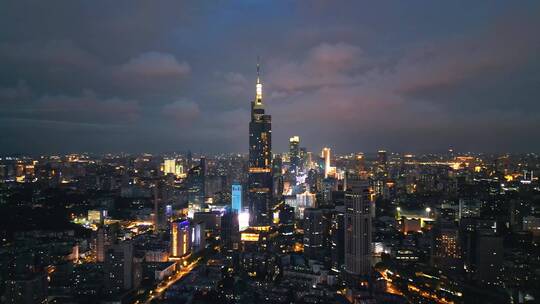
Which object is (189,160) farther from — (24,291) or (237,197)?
(24,291)

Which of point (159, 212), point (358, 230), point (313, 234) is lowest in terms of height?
point (313, 234)

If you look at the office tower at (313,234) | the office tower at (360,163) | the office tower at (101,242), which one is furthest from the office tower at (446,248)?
the office tower at (360,163)

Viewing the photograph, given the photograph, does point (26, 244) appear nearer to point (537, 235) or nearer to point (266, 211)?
point (266, 211)

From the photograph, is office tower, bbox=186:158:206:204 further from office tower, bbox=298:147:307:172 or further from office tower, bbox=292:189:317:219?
office tower, bbox=298:147:307:172

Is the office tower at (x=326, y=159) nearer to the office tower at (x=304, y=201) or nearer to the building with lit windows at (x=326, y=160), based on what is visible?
the building with lit windows at (x=326, y=160)

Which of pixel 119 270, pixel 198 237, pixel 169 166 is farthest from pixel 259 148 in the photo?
pixel 119 270

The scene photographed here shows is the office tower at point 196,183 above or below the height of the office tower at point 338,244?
above

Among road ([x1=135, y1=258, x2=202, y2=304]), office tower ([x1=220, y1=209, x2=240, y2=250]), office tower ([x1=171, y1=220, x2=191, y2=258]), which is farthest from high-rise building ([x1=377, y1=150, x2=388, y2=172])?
road ([x1=135, y1=258, x2=202, y2=304])
